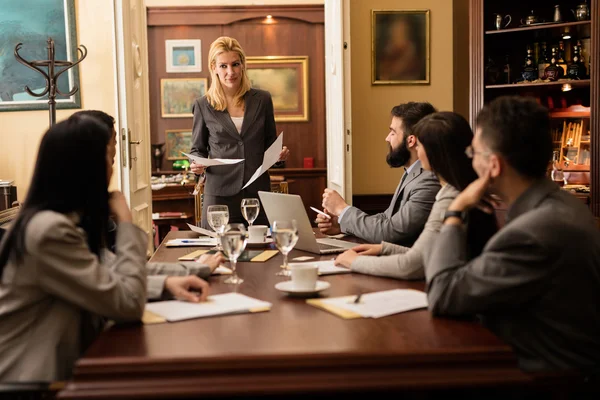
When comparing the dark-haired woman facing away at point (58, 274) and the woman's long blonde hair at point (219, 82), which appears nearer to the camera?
the dark-haired woman facing away at point (58, 274)

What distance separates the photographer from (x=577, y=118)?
199 inches

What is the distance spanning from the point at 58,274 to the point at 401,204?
1552mm

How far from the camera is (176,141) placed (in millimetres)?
7852

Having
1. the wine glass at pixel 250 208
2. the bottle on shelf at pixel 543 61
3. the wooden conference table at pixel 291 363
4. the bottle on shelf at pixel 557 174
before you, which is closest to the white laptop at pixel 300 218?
the wine glass at pixel 250 208

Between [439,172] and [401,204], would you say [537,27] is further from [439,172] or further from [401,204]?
[439,172]

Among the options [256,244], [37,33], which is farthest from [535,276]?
[37,33]

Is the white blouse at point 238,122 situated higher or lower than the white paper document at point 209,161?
higher

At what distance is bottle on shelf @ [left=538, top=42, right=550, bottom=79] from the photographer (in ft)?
16.8

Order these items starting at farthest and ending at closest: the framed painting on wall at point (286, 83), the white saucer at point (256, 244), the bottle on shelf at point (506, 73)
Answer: the framed painting on wall at point (286, 83), the bottle on shelf at point (506, 73), the white saucer at point (256, 244)

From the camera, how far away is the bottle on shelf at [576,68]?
4.88 m

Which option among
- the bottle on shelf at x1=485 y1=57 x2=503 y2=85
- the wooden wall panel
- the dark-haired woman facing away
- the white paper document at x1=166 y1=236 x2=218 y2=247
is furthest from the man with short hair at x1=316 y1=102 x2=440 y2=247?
the wooden wall panel

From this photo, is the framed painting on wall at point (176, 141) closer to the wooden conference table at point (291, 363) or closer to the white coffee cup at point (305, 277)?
the white coffee cup at point (305, 277)

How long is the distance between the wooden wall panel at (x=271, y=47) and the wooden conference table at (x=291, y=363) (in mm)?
6535

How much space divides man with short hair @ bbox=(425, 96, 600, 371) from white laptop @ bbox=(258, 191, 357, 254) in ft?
3.06
